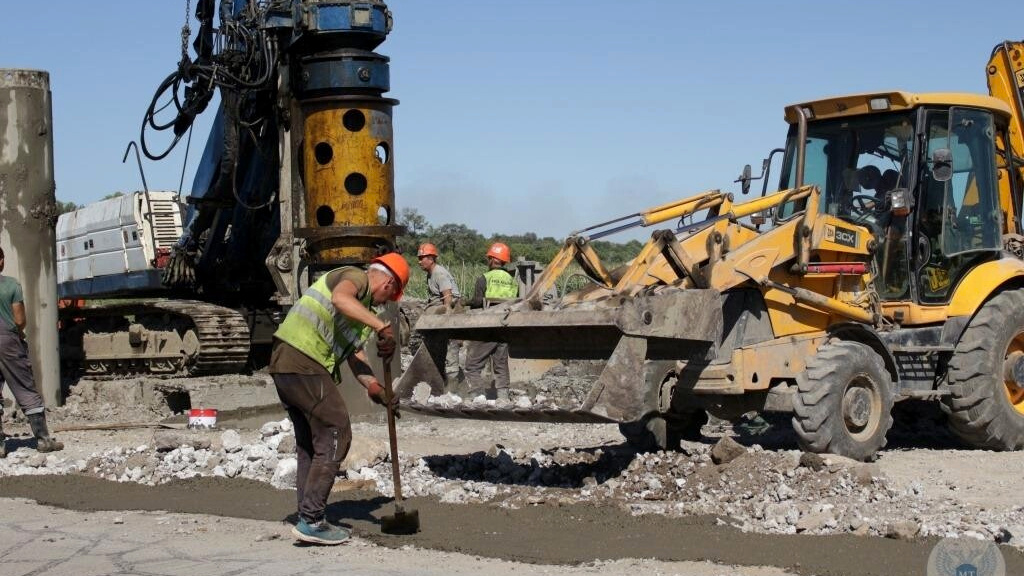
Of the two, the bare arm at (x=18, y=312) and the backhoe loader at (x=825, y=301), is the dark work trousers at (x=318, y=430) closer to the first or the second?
the backhoe loader at (x=825, y=301)

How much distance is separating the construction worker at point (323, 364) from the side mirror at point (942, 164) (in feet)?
16.3

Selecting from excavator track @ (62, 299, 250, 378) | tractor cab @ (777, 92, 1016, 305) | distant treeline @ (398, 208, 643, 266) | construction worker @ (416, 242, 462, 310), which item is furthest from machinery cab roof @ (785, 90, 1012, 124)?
distant treeline @ (398, 208, 643, 266)

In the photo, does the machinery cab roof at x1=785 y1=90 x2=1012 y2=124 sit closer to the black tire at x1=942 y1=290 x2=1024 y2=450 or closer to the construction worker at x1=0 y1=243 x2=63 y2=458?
the black tire at x1=942 y1=290 x2=1024 y2=450

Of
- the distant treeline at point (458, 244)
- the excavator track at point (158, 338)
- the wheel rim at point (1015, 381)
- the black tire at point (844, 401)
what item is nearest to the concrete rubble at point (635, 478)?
the black tire at point (844, 401)

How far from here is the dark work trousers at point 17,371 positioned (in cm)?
1248

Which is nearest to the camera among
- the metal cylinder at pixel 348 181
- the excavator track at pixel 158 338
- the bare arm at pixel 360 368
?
the bare arm at pixel 360 368

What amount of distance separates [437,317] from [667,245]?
69.0 inches

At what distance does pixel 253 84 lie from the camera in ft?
50.2

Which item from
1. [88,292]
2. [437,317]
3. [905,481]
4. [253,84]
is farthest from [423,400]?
[88,292]

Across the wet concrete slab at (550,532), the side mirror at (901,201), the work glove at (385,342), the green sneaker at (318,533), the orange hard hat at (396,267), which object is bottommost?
the wet concrete slab at (550,532)

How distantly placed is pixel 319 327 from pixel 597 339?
7.33 ft

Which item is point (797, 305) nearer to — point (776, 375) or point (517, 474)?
point (776, 375)

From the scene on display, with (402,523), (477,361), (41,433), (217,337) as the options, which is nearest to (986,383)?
(477,361)

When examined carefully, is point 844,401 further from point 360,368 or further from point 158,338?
point 158,338
